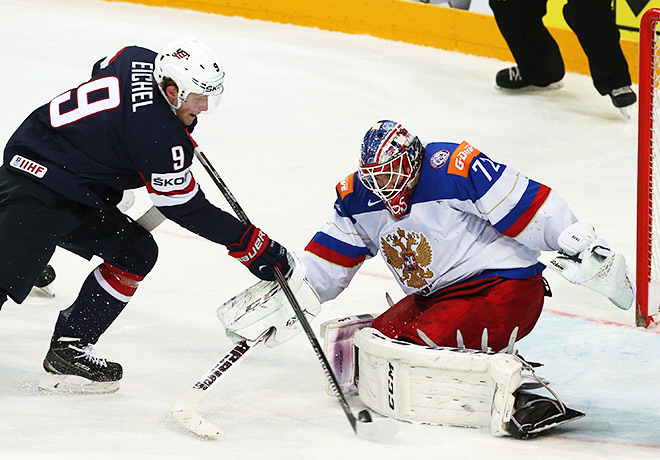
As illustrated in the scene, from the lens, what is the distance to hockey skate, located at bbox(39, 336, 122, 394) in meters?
3.29

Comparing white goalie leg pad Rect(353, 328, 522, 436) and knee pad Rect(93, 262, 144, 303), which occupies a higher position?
knee pad Rect(93, 262, 144, 303)

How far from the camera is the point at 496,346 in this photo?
10.6 feet

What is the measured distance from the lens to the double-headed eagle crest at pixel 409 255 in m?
3.20

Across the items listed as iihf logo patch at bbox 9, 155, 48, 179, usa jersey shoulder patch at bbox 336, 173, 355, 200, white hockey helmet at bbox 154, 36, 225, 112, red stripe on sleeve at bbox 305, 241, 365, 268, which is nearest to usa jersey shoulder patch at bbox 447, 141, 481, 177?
usa jersey shoulder patch at bbox 336, 173, 355, 200

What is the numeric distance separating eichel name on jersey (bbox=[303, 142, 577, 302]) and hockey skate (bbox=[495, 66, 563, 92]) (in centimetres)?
344

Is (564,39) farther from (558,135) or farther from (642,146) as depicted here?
(642,146)

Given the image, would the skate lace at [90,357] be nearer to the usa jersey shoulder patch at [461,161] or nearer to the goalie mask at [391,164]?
the goalie mask at [391,164]

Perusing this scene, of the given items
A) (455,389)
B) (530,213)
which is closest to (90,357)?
(455,389)

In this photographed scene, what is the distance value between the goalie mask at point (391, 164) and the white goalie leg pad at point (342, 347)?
38cm

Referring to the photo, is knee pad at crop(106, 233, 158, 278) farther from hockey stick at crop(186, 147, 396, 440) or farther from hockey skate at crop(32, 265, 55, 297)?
hockey skate at crop(32, 265, 55, 297)

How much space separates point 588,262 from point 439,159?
49 centimetres

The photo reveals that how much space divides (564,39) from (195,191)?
13.7ft

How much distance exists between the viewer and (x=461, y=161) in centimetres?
315

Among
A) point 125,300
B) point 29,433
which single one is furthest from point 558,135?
point 29,433
